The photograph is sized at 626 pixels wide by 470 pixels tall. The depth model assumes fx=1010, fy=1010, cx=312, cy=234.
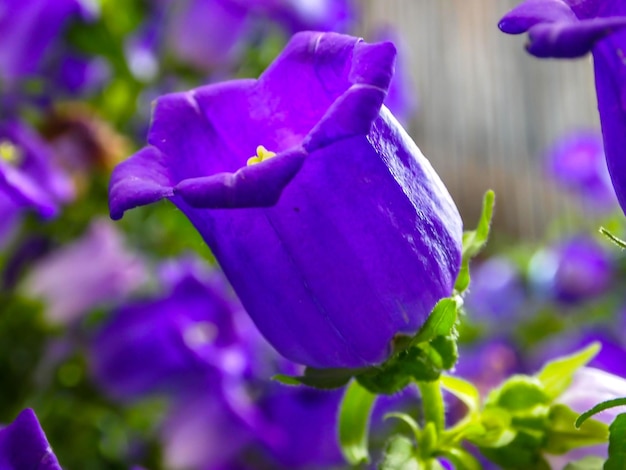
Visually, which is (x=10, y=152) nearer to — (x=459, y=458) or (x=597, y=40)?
(x=459, y=458)

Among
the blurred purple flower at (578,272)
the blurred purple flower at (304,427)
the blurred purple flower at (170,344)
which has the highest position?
the blurred purple flower at (170,344)

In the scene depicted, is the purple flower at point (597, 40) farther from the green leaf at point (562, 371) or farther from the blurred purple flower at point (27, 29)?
the blurred purple flower at point (27, 29)

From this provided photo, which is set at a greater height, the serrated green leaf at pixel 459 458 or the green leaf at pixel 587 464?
the serrated green leaf at pixel 459 458

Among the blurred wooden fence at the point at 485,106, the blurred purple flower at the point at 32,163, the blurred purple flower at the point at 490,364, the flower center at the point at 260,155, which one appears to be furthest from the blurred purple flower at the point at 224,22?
the blurred wooden fence at the point at 485,106

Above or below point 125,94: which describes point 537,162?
below

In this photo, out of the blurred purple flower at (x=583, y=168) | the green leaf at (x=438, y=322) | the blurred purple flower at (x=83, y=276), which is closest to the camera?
the green leaf at (x=438, y=322)

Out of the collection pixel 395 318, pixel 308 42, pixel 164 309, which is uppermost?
pixel 308 42

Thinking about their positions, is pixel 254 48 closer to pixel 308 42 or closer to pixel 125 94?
pixel 125 94

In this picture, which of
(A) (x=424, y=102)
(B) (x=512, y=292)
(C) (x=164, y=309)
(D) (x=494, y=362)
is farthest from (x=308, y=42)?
(A) (x=424, y=102)

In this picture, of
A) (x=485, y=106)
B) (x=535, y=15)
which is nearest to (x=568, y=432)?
(x=535, y=15)
